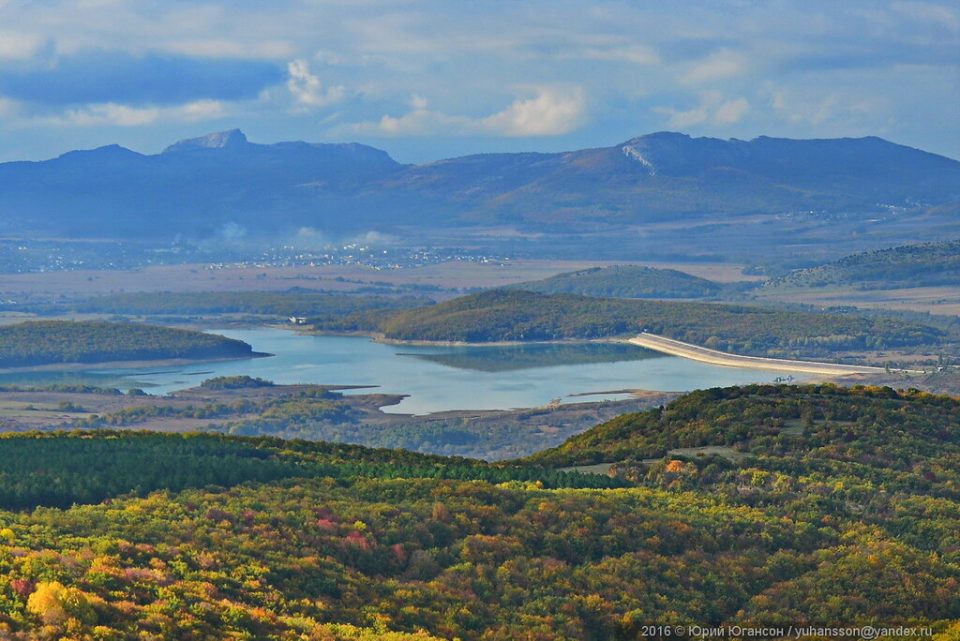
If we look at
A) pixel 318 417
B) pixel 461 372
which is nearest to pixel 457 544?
pixel 318 417

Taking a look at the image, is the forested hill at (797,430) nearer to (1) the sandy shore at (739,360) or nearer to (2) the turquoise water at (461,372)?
(2) the turquoise water at (461,372)

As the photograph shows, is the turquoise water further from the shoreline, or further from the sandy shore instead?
the sandy shore

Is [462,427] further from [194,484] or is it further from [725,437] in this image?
[194,484]

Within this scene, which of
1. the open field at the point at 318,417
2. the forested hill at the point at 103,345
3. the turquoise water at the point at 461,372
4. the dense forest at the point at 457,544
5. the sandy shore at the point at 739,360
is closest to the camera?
the dense forest at the point at 457,544

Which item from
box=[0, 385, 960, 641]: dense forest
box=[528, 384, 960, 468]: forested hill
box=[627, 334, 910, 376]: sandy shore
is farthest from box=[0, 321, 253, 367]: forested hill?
box=[0, 385, 960, 641]: dense forest

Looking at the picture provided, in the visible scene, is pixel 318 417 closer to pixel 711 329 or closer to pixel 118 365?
pixel 118 365

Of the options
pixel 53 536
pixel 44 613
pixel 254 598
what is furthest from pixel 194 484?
pixel 44 613

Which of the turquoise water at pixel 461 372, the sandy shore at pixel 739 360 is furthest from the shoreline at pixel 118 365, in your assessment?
the sandy shore at pixel 739 360

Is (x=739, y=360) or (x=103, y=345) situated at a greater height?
(x=103, y=345)
